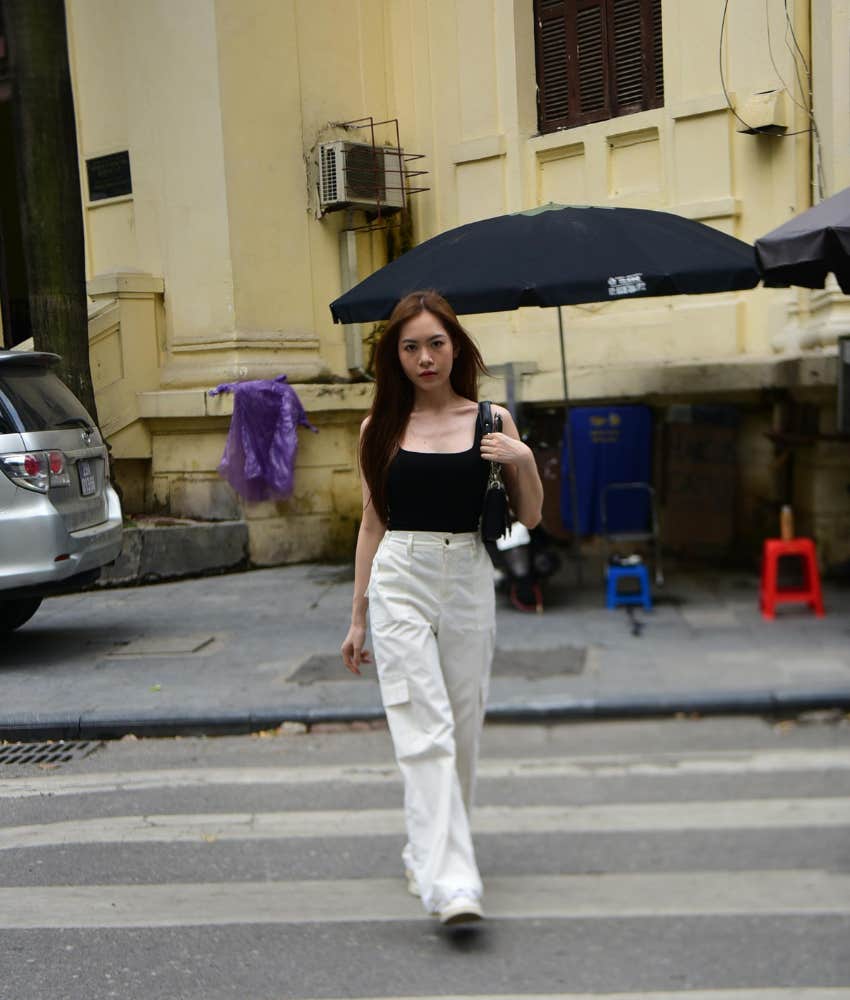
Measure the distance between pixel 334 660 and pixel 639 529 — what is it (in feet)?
11.0

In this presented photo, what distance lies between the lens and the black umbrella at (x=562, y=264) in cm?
774

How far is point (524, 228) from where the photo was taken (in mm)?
8227

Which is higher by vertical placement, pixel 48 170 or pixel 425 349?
pixel 48 170

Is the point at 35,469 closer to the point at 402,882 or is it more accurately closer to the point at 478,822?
the point at 478,822

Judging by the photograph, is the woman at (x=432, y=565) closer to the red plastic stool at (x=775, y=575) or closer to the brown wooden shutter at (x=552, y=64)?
the red plastic stool at (x=775, y=575)

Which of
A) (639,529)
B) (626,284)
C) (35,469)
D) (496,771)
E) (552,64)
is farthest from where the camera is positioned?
(552,64)

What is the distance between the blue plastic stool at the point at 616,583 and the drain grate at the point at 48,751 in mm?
3957

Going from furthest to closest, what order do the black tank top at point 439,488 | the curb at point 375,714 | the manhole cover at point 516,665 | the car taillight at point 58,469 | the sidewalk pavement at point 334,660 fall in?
the car taillight at point 58,469
the manhole cover at point 516,665
the sidewalk pavement at point 334,660
the curb at point 375,714
the black tank top at point 439,488

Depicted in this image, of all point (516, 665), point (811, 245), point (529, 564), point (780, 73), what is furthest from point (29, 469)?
point (780, 73)

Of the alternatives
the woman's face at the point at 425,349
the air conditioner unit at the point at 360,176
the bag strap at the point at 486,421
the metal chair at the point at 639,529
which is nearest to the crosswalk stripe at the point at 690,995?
the bag strap at the point at 486,421

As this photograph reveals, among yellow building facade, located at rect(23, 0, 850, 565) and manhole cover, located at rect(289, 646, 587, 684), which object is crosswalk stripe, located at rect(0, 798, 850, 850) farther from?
yellow building facade, located at rect(23, 0, 850, 565)

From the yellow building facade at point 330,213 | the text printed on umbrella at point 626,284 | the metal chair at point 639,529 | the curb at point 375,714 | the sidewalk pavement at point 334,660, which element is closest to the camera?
the curb at point 375,714

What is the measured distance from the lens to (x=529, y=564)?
357 inches

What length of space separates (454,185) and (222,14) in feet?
8.64
